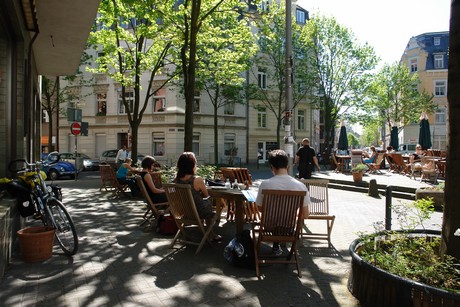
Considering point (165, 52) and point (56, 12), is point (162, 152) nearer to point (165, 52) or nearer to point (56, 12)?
point (165, 52)

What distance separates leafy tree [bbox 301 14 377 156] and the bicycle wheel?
90.1 feet

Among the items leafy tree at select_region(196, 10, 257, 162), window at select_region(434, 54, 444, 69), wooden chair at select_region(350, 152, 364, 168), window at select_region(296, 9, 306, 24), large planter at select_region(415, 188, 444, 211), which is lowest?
large planter at select_region(415, 188, 444, 211)

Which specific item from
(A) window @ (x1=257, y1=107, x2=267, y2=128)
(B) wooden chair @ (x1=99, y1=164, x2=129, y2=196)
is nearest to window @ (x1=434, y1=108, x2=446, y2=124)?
(A) window @ (x1=257, y1=107, x2=267, y2=128)

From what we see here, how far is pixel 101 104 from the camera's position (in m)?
33.6

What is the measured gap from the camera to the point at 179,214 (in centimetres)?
564

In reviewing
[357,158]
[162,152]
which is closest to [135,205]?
[357,158]

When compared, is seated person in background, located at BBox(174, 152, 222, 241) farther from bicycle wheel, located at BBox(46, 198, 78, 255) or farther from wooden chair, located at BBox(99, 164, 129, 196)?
wooden chair, located at BBox(99, 164, 129, 196)

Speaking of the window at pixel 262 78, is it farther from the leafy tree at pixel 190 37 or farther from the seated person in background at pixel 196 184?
the seated person in background at pixel 196 184

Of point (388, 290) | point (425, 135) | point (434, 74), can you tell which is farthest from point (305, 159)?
point (434, 74)

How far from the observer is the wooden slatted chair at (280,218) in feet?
14.5

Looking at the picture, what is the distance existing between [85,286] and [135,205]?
5.92 meters

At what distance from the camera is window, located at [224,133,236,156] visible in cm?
3400

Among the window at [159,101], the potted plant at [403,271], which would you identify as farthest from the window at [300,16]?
the potted plant at [403,271]

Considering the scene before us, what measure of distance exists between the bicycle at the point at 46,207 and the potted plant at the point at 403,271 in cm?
364
